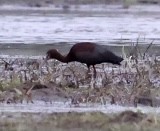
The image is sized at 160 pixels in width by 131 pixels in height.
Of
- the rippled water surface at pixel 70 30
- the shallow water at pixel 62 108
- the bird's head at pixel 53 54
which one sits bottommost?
the rippled water surface at pixel 70 30

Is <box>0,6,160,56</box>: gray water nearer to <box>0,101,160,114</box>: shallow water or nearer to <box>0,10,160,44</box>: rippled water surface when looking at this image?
<box>0,10,160,44</box>: rippled water surface

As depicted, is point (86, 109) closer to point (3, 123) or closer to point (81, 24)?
point (3, 123)

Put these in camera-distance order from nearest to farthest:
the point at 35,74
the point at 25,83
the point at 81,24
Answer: the point at 25,83, the point at 35,74, the point at 81,24

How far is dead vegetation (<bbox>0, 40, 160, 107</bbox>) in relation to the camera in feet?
35.3

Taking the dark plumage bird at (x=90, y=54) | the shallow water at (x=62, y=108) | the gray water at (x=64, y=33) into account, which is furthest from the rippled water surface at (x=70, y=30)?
the shallow water at (x=62, y=108)

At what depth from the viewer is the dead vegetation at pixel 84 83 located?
423 inches

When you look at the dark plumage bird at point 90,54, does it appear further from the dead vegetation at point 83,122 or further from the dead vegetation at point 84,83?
the dead vegetation at point 83,122

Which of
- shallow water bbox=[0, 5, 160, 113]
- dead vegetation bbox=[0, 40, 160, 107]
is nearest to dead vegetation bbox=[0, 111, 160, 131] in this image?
dead vegetation bbox=[0, 40, 160, 107]

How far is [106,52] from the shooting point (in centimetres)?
1317

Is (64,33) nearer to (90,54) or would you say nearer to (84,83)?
(90,54)

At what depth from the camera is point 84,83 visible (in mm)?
12312

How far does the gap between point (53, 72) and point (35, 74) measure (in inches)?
12.4

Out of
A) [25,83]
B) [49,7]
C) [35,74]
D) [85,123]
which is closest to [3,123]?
[85,123]

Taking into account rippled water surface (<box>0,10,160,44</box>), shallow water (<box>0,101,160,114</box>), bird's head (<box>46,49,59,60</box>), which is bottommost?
rippled water surface (<box>0,10,160,44</box>)
